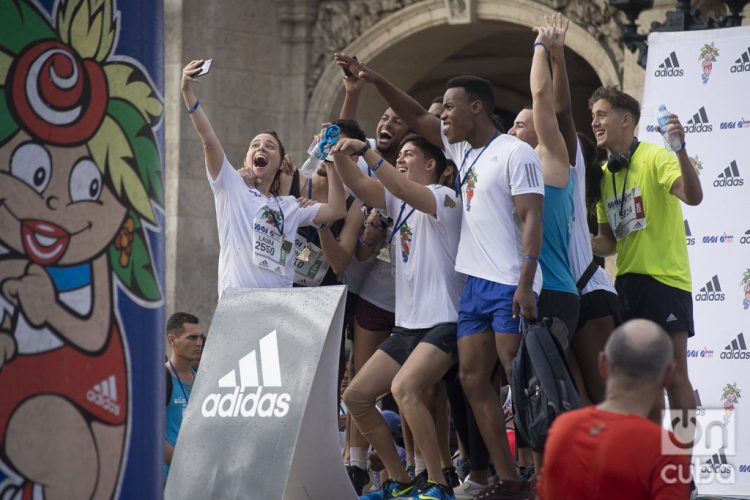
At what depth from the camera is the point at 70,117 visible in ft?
15.1

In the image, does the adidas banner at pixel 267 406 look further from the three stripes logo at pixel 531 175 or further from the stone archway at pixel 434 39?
the stone archway at pixel 434 39

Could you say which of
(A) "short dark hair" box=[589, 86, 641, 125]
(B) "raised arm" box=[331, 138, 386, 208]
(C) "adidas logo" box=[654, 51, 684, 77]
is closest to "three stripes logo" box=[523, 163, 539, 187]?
(A) "short dark hair" box=[589, 86, 641, 125]

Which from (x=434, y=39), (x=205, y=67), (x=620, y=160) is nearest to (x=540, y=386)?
(x=620, y=160)

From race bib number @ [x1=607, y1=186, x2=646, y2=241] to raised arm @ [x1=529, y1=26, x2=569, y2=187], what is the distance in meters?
0.39

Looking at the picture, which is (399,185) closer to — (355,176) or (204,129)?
(355,176)

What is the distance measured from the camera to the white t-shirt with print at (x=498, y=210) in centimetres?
647

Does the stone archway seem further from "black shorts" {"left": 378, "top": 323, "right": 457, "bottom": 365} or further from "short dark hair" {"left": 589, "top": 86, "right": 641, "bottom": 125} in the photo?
"black shorts" {"left": 378, "top": 323, "right": 457, "bottom": 365}

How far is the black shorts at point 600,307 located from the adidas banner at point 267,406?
1.20 metres

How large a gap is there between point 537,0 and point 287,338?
7.35m

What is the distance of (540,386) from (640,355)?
189 cm

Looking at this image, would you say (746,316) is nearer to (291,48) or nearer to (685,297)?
(685,297)

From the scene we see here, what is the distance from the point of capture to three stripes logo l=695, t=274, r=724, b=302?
812 cm

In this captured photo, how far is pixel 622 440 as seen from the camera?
3.65 metres

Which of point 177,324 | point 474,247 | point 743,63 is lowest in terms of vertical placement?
point 177,324
